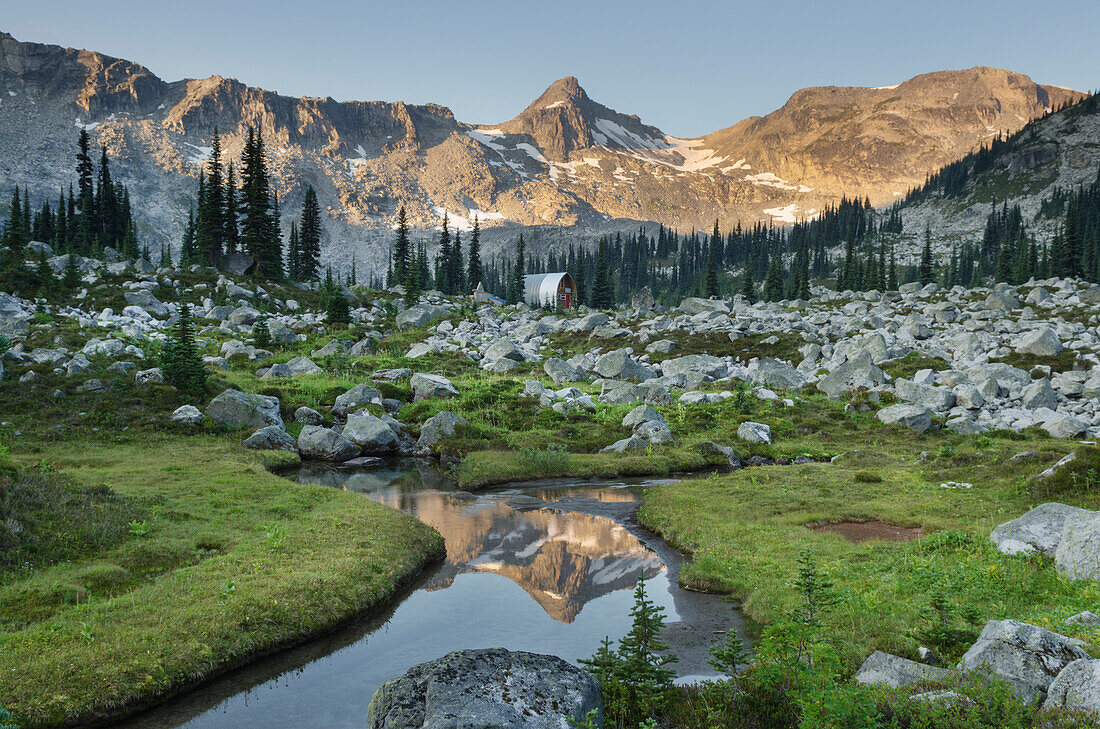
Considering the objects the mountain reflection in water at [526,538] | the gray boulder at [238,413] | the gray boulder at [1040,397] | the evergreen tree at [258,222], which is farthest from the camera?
the evergreen tree at [258,222]

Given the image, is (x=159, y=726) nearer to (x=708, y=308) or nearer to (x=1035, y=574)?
(x=1035, y=574)

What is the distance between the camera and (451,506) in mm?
26641

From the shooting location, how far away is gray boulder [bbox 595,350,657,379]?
52625 mm

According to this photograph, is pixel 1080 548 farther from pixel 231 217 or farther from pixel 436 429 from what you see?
pixel 231 217

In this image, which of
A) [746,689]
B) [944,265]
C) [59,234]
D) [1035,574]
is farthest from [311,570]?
[944,265]

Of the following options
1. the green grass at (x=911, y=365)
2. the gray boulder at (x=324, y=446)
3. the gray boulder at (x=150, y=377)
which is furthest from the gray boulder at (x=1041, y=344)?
the gray boulder at (x=150, y=377)

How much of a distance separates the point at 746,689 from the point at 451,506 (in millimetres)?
18069

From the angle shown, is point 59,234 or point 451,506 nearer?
point 451,506

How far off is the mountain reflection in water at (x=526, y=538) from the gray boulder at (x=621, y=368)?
2380 cm

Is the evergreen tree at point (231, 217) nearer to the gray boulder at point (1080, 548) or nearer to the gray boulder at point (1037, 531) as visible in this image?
the gray boulder at point (1037, 531)

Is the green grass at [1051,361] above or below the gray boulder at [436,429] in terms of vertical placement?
above

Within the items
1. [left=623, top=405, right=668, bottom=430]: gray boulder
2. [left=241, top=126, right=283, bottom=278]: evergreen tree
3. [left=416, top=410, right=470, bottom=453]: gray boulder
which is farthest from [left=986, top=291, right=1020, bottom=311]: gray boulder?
[left=241, top=126, right=283, bottom=278]: evergreen tree

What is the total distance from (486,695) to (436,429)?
2859cm

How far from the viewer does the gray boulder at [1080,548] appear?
497 inches
